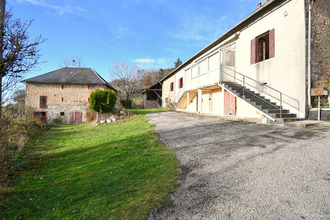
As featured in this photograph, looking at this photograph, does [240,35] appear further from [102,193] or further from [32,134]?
[32,134]

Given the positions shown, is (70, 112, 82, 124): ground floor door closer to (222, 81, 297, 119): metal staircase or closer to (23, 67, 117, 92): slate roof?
(23, 67, 117, 92): slate roof

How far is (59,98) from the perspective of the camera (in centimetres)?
1923

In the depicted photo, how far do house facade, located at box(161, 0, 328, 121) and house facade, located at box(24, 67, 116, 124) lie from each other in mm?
13934

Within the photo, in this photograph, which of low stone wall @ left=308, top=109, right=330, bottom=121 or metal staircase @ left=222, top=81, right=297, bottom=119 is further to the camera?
metal staircase @ left=222, top=81, right=297, bottom=119

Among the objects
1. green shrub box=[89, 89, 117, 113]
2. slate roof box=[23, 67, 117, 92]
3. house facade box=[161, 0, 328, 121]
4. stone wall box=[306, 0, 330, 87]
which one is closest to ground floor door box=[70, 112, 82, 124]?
slate roof box=[23, 67, 117, 92]

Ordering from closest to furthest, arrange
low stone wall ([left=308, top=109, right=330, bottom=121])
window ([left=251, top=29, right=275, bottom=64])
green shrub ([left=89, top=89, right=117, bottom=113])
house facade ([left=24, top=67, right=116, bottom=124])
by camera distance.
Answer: low stone wall ([left=308, top=109, right=330, bottom=121]), window ([left=251, top=29, right=275, bottom=64]), green shrub ([left=89, top=89, right=117, bottom=113]), house facade ([left=24, top=67, right=116, bottom=124])

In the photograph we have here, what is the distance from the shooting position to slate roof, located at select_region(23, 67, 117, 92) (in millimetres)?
19250

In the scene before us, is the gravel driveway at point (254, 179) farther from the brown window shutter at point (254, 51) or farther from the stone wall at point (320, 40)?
the brown window shutter at point (254, 51)

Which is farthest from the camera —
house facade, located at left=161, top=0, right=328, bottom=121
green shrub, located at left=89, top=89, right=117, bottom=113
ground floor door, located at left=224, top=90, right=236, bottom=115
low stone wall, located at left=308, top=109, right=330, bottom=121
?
green shrub, located at left=89, top=89, right=117, bottom=113

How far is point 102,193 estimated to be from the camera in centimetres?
288

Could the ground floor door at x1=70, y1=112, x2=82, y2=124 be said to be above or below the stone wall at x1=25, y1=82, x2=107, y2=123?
below

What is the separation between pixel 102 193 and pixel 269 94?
29.6ft

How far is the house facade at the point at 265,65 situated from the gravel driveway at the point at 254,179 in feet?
9.62

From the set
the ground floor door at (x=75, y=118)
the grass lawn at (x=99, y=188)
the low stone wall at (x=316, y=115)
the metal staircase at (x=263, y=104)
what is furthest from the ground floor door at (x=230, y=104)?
the ground floor door at (x=75, y=118)
